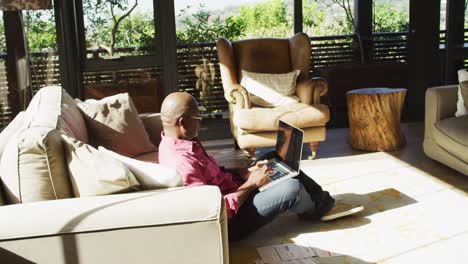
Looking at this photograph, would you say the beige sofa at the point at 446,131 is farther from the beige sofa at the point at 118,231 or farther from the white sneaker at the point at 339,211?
the beige sofa at the point at 118,231

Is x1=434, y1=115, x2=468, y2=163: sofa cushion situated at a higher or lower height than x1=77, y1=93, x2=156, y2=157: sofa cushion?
lower

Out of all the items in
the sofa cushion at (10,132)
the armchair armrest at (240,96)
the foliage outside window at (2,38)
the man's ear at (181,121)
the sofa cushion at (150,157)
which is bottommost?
the sofa cushion at (150,157)

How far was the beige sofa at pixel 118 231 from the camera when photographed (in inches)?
76.9

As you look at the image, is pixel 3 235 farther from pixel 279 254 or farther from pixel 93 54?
pixel 93 54

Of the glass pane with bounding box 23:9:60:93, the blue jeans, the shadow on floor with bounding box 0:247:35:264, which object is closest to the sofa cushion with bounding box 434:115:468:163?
the blue jeans

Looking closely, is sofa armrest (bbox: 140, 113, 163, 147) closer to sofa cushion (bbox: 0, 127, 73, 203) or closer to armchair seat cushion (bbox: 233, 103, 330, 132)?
armchair seat cushion (bbox: 233, 103, 330, 132)

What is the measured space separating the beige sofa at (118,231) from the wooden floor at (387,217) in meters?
1.07

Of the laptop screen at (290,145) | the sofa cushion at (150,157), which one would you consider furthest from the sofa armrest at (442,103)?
the sofa cushion at (150,157)

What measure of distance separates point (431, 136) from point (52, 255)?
3.63m

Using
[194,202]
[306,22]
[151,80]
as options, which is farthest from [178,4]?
[194,202]

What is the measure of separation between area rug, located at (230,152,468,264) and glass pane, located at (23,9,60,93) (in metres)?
2.93

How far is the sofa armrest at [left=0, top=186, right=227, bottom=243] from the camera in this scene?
1.96 meters

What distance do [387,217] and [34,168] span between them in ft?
7.22

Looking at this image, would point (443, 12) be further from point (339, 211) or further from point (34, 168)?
point (34, 168)
